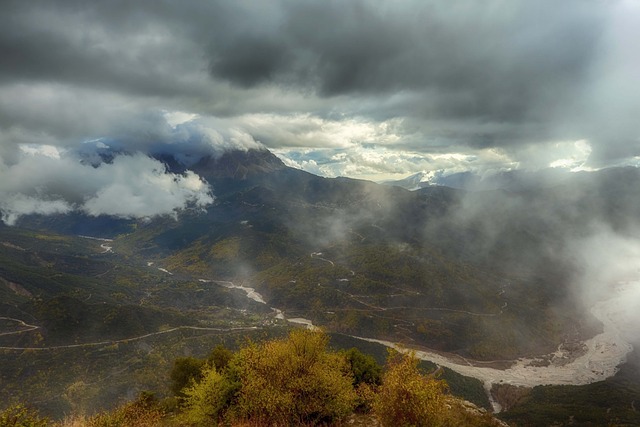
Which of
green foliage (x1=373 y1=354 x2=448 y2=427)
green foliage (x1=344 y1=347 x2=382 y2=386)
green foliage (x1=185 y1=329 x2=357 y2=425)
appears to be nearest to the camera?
green foliage (x1=373 y1=354 x2=448 y2=427)

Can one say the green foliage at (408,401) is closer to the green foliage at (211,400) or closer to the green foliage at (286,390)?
the green foliage at (286,390)

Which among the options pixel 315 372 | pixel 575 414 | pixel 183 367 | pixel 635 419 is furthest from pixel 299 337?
pixel 635 419

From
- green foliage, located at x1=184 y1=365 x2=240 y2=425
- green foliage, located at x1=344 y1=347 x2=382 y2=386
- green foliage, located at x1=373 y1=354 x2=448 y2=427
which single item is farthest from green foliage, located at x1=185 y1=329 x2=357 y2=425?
green foliage, located at x1=344 y1=347 x2=382 y2=386

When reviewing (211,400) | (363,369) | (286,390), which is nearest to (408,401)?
(286,390)

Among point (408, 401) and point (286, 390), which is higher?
point (408, 401)

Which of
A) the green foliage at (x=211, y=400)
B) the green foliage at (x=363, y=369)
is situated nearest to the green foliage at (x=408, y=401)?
the green foliage at (x=211, y=400)

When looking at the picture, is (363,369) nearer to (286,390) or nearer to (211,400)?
(211,400)

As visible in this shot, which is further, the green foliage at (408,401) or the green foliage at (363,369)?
the green foliage at (363,369)

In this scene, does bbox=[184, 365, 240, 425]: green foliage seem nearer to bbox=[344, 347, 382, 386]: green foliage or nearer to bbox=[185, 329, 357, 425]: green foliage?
bbox=[185, 329, 357, 425]: green foliage
